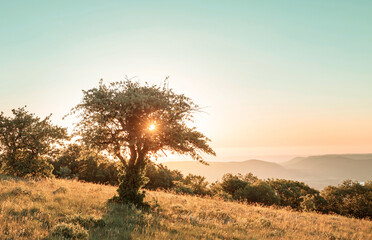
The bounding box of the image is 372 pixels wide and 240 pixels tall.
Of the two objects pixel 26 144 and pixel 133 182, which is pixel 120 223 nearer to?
pixel 133 182

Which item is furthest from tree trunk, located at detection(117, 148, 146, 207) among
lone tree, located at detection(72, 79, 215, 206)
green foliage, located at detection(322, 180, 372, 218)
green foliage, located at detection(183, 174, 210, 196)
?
green foliage, located at detection(322, 180, 372, 218)

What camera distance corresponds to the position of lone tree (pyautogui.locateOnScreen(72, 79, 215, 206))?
14461mm

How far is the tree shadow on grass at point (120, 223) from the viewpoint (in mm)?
8264

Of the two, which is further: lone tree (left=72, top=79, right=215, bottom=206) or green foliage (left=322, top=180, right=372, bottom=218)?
green foliage (left=322, top=180, right=372, bottom=218)

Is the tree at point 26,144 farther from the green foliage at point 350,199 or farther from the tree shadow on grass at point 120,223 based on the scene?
the green foliage at point 350,199

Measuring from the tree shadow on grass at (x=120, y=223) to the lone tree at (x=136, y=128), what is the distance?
1.98 metres

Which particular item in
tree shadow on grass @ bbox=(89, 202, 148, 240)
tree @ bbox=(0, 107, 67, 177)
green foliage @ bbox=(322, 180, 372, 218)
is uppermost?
tree @ bbox=(0, 107, 67, 177)

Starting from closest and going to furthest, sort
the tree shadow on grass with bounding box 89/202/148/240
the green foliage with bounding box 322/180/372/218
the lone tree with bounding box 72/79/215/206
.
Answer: the tree shadow on grass with bounding box 89/202/148/240, the lone tree with bounding box 72/79/215/206, the green foliage with bounding box 322/180/372/218

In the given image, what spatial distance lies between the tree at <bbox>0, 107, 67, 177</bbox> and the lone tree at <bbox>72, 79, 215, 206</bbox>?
13.6m

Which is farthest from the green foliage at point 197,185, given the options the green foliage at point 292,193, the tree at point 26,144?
the tree at point 26,144

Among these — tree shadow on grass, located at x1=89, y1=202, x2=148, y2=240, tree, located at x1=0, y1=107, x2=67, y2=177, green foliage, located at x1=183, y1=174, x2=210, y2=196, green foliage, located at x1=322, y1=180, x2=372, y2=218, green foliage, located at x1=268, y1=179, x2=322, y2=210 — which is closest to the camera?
tree shadow on grass, located at x1=89, y1=202, x2=148, y2=240

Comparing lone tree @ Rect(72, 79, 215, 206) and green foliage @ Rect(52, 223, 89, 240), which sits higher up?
lone tree @ Rect(72, 79, 215, 206)

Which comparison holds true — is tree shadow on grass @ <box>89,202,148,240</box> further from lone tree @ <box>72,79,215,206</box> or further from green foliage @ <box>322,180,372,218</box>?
green foliage @ <box>322,180,372,218</box>

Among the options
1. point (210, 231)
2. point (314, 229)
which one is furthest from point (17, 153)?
point (314, 229)
